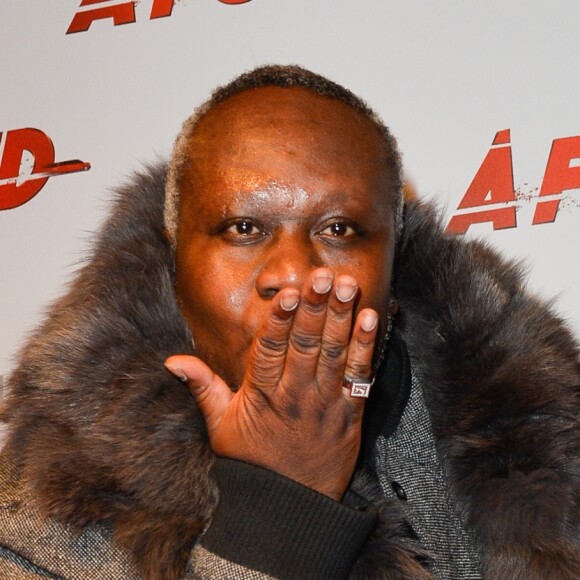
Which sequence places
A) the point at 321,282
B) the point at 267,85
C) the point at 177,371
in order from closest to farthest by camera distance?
1. the point at 321,282
2. the point at 177,371
3. the point at 267,85

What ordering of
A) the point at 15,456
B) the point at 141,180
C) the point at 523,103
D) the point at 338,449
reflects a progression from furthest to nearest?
the point at 523,103 < the point at 141,180 < the point at 15,456 < the point at 338,449

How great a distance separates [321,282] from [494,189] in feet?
3.04

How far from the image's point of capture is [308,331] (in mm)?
1090

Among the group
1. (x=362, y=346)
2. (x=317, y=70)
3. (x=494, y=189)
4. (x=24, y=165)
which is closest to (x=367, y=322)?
(x=362, y=346)

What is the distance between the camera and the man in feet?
3.84

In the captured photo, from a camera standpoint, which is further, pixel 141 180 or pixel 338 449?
pixel 141 180

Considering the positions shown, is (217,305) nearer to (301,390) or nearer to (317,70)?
(301,390)

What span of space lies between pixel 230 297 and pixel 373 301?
0.22m

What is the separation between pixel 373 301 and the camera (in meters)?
1.44

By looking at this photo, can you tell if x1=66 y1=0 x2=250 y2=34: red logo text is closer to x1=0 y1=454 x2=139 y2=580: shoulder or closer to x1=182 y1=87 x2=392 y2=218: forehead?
x1=182 y1=87 x2=392 y2=218: forehead

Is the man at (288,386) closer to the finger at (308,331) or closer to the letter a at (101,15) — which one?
the finger at (308,331)

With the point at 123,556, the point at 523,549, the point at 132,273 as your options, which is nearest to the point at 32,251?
the point at 132,273

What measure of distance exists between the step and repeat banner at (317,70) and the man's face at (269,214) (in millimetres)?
406

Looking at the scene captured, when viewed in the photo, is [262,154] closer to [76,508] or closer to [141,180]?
[141,180]
